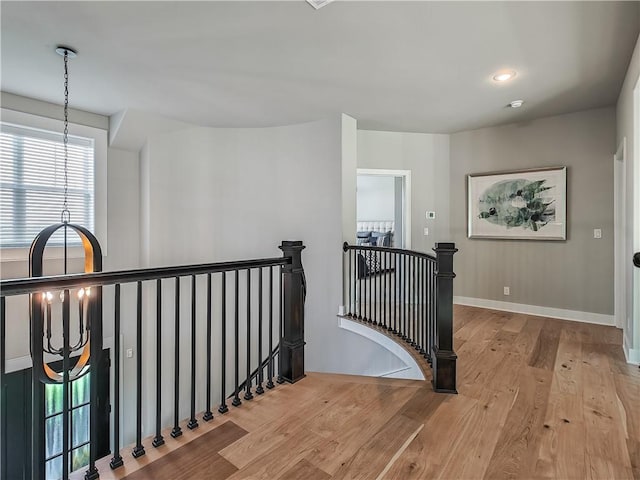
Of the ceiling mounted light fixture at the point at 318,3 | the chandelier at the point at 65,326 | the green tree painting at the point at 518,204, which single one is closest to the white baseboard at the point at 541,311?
the green tree painting at the point at 518,204

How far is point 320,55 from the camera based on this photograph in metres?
2.72

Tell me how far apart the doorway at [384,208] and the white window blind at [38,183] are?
350 cm

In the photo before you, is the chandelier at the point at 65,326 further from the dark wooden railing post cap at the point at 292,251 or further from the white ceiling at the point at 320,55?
the dark wooden railing post cap at the point at 292,251

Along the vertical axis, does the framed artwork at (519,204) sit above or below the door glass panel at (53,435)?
above

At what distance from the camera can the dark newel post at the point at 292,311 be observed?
2.51 m

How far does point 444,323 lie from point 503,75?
91.3 inches

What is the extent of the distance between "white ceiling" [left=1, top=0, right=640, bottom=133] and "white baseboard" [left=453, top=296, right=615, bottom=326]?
7.92ft

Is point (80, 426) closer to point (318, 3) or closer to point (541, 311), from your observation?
point (318, 3)

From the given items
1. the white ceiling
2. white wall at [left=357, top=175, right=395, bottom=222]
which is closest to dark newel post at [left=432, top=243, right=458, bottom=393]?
the white ceiling

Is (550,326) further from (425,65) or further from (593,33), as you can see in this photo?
(425,65)

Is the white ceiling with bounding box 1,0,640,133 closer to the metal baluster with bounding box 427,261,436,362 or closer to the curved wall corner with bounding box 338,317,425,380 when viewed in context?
the metal baluster with bounding box 427,261,436,362

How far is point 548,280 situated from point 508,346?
160 centimetres

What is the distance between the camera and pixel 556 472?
158 cm

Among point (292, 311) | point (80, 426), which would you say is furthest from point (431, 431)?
point (80, 426)
